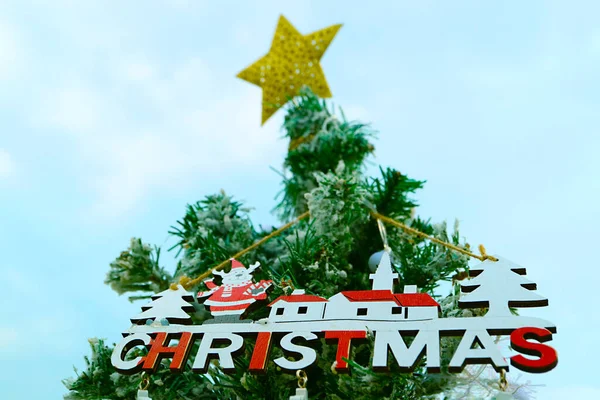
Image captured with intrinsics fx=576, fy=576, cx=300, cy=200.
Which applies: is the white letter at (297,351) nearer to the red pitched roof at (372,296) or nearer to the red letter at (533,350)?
the red pitched roof at (372,296)

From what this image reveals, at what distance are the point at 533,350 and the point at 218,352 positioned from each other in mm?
565

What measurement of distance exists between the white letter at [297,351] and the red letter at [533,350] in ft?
1.14

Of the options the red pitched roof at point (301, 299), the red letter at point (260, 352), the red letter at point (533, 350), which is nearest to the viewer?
the red letter at point (533, 350)

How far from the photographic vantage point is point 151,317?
48.6 inches

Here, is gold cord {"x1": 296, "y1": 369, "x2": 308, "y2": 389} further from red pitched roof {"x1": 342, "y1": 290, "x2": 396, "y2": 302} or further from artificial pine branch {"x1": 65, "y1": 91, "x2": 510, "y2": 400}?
red pitched roof {"x1": 342, "y1": 290, "x2": 396, "y2": 302}

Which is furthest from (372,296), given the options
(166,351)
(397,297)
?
(166,351)

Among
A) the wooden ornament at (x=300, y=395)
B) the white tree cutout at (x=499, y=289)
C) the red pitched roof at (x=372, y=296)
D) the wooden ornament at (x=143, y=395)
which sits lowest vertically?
the wooden ornament at (x=143, y=395)

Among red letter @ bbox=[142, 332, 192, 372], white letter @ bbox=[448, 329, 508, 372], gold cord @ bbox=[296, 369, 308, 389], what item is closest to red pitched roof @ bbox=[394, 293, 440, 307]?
white letter @ bbox=[448, 329, 508, 372]

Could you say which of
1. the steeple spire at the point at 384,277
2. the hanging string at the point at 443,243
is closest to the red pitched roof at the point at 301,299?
the steeple spire at the point at 384,277

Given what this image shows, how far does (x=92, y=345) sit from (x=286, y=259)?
0.52m

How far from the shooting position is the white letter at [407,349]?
38.7 inches

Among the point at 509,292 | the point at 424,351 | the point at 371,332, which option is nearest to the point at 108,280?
the point at 371,332

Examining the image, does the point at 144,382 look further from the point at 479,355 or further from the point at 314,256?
the point at 479,355

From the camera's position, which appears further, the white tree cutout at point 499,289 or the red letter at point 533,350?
the white tree cutout at point 499,289
